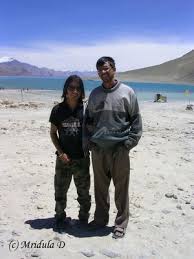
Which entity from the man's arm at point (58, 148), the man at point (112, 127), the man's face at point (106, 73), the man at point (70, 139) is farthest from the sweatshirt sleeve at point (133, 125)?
the man's arm at point (58, 148)

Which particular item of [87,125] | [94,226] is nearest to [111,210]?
[94,226]

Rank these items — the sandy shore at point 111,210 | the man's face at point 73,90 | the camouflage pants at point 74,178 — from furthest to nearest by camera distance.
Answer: the camouflage pants at point 74,178
the man's face at point 73,90
the sandy shore at point 111,210

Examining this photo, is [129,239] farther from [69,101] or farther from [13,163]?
[13,163]

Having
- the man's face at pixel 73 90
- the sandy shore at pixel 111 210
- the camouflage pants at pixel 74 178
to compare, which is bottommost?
the sandy shore at pixel 111 210

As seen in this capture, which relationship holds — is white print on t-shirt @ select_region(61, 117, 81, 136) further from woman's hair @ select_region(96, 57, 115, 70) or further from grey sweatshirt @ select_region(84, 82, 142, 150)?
woman's hair @ select_region(96, 57, 115, 70)

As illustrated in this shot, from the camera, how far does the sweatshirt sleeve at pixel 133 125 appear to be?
16.8ft

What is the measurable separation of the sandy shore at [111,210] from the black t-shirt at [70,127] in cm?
98

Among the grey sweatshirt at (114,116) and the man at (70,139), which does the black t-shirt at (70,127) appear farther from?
the grey sweatshirt at (114,116)

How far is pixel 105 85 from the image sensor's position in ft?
16.9

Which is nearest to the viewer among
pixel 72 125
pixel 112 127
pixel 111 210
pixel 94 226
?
pixel 112 127

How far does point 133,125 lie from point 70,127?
2.30 feet

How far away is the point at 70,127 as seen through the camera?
5242 millimetres

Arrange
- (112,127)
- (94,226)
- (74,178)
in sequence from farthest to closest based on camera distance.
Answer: (94,226), (74,178), (112,127)

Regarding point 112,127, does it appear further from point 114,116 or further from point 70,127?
point 70,127
